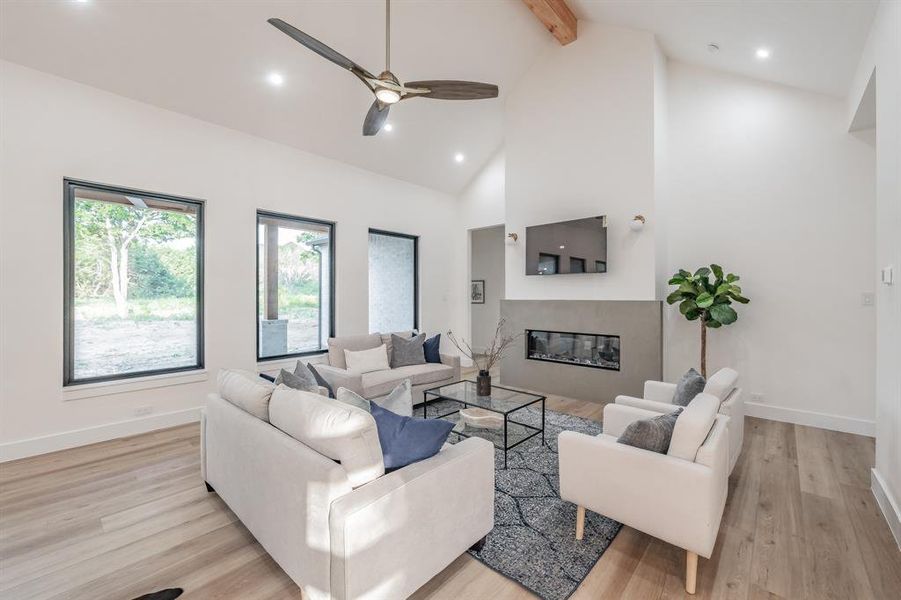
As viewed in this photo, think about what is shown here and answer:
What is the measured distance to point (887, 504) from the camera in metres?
2.30

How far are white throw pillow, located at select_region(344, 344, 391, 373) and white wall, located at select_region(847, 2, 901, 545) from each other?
13.1ft

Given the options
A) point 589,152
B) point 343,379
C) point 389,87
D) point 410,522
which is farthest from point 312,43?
point 589,152

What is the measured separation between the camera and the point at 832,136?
12.5ft

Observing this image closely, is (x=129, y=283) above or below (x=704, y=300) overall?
above

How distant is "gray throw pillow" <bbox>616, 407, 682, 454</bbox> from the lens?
1.87 m

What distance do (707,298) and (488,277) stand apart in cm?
497

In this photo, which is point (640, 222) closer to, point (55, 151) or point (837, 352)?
point (837, 352)

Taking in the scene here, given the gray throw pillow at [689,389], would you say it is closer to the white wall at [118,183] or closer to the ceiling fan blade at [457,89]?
the ceiling fan blade at [457,89]

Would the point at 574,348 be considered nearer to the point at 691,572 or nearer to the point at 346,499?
the point at 691,572

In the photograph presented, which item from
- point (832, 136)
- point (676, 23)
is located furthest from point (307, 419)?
point (832, 136)

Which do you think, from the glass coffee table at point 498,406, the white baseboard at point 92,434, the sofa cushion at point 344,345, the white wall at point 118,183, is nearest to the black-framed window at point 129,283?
the white wall at point 118,183

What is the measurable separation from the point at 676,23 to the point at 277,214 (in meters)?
4.76

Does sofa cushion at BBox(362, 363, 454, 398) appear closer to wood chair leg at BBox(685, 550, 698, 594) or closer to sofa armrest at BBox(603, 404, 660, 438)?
sofa armrest at BBox(603, 404, 660, 438)

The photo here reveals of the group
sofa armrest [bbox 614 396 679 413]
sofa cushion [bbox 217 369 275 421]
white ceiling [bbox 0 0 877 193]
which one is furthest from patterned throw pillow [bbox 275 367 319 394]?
white ceiling [bbox 0 0 877 193]
